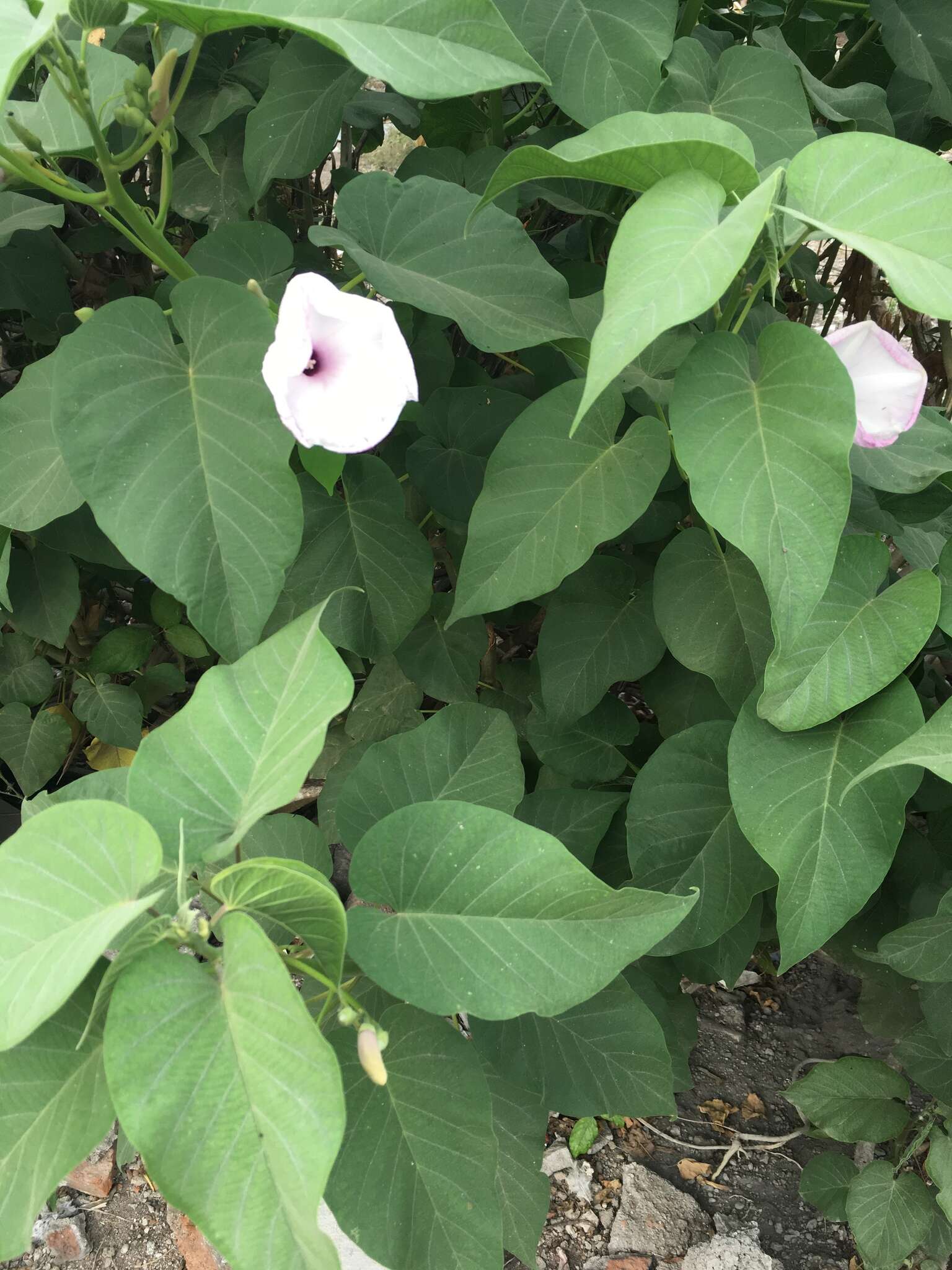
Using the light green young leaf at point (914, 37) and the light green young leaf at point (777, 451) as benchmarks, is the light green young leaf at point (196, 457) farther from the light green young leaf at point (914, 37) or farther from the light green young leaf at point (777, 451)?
the light green young leaf at point (914, 37)

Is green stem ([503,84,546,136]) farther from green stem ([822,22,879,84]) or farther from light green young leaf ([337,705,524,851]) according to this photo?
light green young leaf ([337,705,524,851])

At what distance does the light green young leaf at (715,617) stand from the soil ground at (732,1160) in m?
0.71

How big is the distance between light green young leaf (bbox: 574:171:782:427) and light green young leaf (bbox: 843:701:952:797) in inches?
11.9

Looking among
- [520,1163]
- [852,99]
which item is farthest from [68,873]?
[852,99]

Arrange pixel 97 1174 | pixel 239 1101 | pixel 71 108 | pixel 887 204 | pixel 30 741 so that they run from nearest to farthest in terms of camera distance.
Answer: pixel 239 1101 → pixel 887 204 → pixel 71 108 → pixel 97 1174 → pixel 30 741

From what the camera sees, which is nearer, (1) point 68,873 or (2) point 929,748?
(1) point 68,873

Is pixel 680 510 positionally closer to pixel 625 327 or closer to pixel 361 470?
pixel 361 470

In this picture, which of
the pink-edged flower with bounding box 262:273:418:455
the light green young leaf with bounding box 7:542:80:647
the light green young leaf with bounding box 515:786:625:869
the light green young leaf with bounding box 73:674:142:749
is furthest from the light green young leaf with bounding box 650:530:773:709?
the light green young leaf with bounding box 73:674:142:749

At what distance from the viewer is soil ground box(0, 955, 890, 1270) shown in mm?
1203

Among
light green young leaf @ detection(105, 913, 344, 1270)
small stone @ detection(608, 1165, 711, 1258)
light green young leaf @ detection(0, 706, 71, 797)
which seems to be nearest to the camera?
light green young leaf @ detection(105, 913, 344, 1270)

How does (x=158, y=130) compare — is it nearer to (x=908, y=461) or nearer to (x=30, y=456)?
(x=30, y=456)

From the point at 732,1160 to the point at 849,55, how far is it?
1401 millimetres

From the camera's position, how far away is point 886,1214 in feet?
3.38

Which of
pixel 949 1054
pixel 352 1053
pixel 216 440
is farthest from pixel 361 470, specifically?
pixel 949 1054
